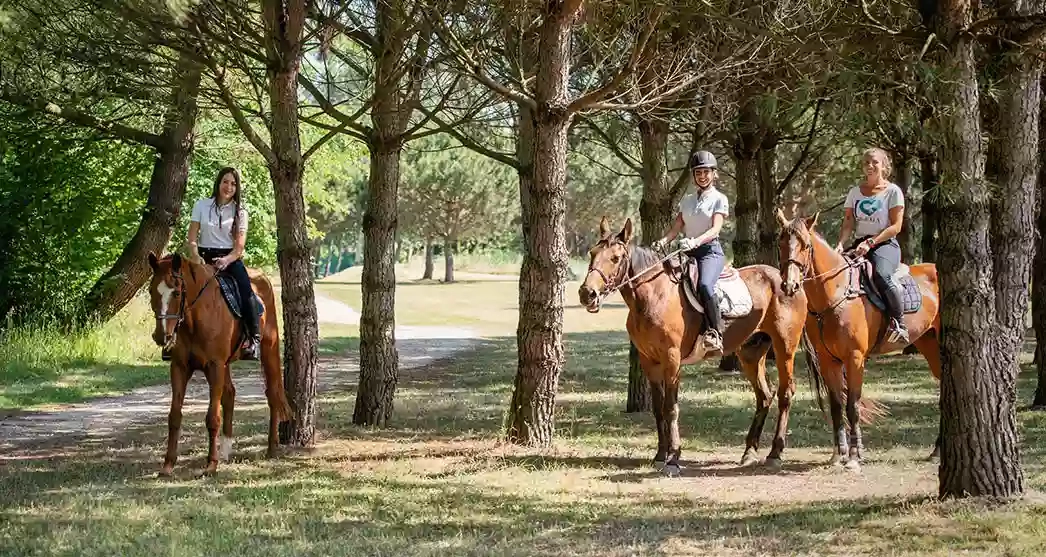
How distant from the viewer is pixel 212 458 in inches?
383

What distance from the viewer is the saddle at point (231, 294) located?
32.4ft

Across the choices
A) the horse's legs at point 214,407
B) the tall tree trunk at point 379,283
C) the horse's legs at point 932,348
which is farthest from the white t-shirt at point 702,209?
the horse's legs at point 214,407

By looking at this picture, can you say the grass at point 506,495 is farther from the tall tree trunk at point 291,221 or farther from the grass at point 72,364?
the grass at point 72,364

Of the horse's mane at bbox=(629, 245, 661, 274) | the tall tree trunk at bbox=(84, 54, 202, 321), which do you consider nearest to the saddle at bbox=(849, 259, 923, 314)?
the horse's mane at bbox=(629, 245, 661, 274)

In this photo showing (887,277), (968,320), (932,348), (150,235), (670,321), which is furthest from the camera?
(150,235)

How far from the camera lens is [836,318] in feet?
32.7

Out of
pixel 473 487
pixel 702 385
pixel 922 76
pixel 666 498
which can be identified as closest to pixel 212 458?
pixel 473 487

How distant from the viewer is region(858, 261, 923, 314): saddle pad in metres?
10.2

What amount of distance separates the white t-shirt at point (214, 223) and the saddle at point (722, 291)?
384 centimetres

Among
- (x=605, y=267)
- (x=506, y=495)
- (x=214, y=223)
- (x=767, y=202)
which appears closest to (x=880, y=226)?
(x=605, y=267)

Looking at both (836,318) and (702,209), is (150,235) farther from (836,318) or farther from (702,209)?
(836,318)

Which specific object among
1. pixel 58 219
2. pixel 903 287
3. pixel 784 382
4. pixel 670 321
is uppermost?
pixel 58 219

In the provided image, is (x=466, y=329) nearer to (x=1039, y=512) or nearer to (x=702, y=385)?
(x=702, y=385)

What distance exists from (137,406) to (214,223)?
624 cm
